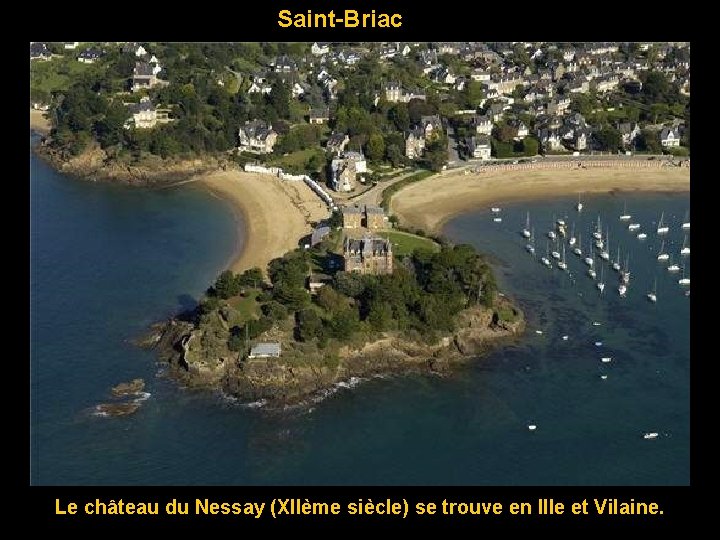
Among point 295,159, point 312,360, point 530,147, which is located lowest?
point 312,360

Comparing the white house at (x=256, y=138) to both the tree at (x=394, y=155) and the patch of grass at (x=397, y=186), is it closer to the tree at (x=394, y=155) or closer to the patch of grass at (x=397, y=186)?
the tree at (x=394, y=155)

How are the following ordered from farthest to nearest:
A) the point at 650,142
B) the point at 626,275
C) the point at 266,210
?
the point at 650,142
the point at 266,210
the point at 626,275

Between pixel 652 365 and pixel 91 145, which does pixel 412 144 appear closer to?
pixel 91 145

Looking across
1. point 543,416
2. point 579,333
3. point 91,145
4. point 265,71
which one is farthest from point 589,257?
point 265,71

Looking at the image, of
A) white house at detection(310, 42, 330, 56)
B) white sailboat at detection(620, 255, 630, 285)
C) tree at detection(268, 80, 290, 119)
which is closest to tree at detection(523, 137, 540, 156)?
tree at detection(268, 80, 290, 119)

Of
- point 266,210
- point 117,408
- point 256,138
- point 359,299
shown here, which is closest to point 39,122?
point 256,138

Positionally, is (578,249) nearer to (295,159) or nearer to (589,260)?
(589,260)
